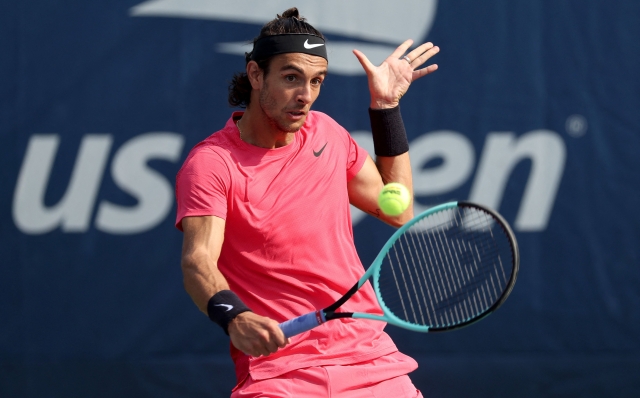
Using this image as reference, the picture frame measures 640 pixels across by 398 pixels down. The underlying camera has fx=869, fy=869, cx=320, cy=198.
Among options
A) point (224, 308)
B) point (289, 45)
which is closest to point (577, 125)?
point (289, 45)

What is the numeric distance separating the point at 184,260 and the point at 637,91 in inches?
113

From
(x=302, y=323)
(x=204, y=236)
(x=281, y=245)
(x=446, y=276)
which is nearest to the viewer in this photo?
(x=302, y=323)

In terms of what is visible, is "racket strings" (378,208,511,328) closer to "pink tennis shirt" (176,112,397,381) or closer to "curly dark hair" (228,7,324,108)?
"pink tennis shirt" (176,112,397,381)

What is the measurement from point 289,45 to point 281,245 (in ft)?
2.27

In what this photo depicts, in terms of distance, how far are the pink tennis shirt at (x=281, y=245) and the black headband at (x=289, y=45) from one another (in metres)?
0.34

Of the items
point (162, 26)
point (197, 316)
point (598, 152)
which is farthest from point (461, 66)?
point (197, 316)

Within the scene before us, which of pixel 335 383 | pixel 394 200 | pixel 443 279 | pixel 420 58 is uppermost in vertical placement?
pixel 420 58

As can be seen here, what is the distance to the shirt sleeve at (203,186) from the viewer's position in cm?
261

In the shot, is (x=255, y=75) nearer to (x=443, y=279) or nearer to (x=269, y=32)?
(x=269, y=32)

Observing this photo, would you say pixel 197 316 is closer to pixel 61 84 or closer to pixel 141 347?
pixel 141 347

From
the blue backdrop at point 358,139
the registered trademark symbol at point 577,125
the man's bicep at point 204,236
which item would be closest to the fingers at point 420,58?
the man's bicep at point 204,236

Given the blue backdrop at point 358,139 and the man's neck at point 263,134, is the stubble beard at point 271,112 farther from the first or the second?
the blue backdrop at point 358,139

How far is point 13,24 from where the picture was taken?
4.66 meters

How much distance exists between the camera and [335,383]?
103 inches
